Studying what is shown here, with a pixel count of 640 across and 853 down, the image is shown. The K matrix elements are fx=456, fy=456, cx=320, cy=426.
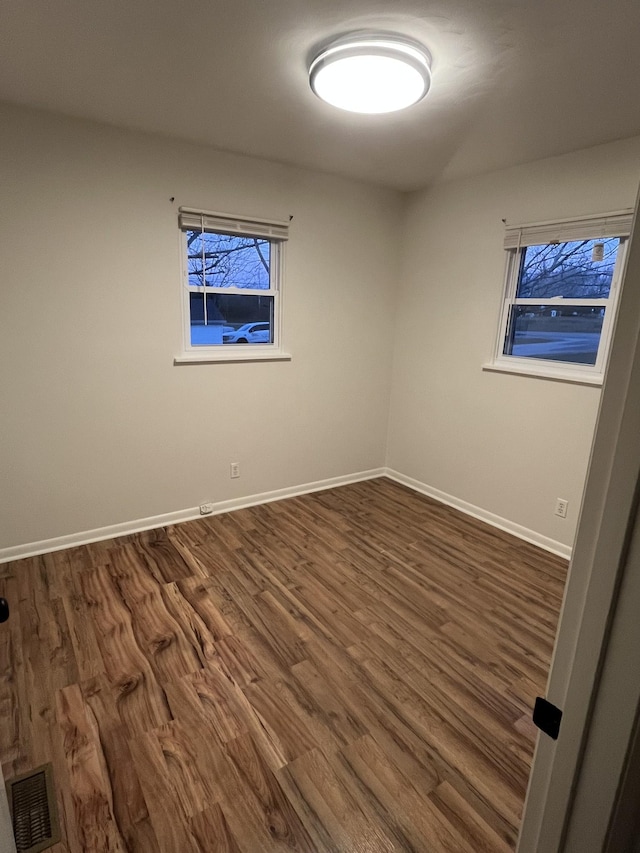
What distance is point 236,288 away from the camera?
328 cm

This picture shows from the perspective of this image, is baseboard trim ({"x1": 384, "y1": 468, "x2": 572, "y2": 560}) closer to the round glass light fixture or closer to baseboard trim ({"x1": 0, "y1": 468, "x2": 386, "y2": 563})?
baseboard trim ({"x1": 0, "y1": 468, "x2": 386, "y2": 563})

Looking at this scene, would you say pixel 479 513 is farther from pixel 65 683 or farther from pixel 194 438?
pixel 65 683

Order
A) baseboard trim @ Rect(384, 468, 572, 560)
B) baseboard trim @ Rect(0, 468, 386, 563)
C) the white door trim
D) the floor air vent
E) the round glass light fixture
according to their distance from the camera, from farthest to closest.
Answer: baseboard trim @ Rect(384, 468, 572, 560) → baseboard trim @ Rect(0, 468, 386, 563) → the round glass light fixture → the floor air vent → the white door trim

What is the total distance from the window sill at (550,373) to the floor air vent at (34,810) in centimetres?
318

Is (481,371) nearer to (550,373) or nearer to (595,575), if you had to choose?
(550,373)

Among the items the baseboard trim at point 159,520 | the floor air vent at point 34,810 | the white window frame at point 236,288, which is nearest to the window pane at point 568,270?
the white window frame at point 236,288

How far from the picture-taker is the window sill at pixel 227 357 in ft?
10.3

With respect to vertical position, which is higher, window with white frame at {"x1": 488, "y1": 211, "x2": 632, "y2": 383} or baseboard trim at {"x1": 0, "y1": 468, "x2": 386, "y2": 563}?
window with white frame at {"x1": 488, "y1": 211, "x2": 632, "y2": 383}

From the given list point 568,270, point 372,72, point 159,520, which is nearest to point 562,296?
point 568,270

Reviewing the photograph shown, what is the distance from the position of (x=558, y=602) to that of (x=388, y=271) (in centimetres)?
281

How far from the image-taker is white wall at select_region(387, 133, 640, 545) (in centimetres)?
283

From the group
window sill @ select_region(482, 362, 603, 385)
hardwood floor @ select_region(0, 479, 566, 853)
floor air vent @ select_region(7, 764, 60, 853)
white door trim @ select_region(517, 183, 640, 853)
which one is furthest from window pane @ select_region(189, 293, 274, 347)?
white door trim @ select_region(517, 183, 640, 853)

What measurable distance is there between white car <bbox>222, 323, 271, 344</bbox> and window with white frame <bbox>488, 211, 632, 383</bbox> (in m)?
1.74

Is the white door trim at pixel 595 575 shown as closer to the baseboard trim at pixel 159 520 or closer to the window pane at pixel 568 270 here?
the window pane at pixel 568 270
